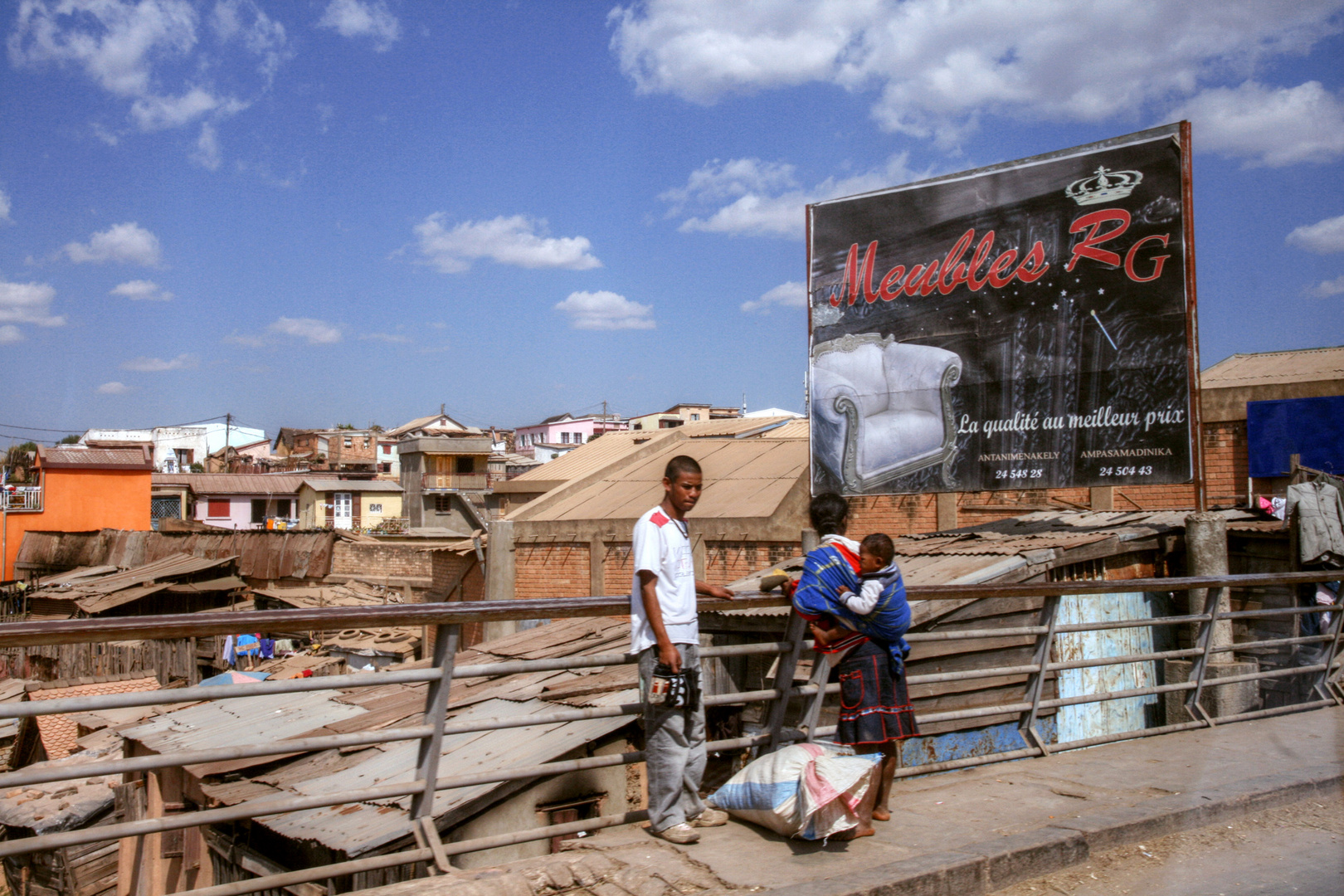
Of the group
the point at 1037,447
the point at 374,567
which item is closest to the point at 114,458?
the point at 374,567

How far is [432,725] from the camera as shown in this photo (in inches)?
146

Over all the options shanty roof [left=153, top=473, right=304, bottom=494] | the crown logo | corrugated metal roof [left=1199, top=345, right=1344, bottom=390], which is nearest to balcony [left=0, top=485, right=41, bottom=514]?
shanty roof [left=153, top=473, right=304, bottom=494]

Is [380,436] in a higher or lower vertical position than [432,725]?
higher

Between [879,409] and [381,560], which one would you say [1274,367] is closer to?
[879,409]

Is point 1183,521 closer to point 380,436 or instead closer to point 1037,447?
point 1037,447

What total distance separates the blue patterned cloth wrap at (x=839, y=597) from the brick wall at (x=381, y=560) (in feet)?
91.8

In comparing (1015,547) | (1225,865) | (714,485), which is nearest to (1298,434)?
(1015,547)

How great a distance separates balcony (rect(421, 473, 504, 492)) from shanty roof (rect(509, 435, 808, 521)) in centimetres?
3287

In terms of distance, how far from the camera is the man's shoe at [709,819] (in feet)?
14.2

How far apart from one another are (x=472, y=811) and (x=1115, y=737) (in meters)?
4.53

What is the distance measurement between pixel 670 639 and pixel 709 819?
3.08 feet

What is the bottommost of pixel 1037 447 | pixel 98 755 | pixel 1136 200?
pixel 98 755

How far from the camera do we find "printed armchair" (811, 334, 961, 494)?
13586mm

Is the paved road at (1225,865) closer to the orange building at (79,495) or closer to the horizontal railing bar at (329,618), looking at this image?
the horizontal railing bar at (329,618)
